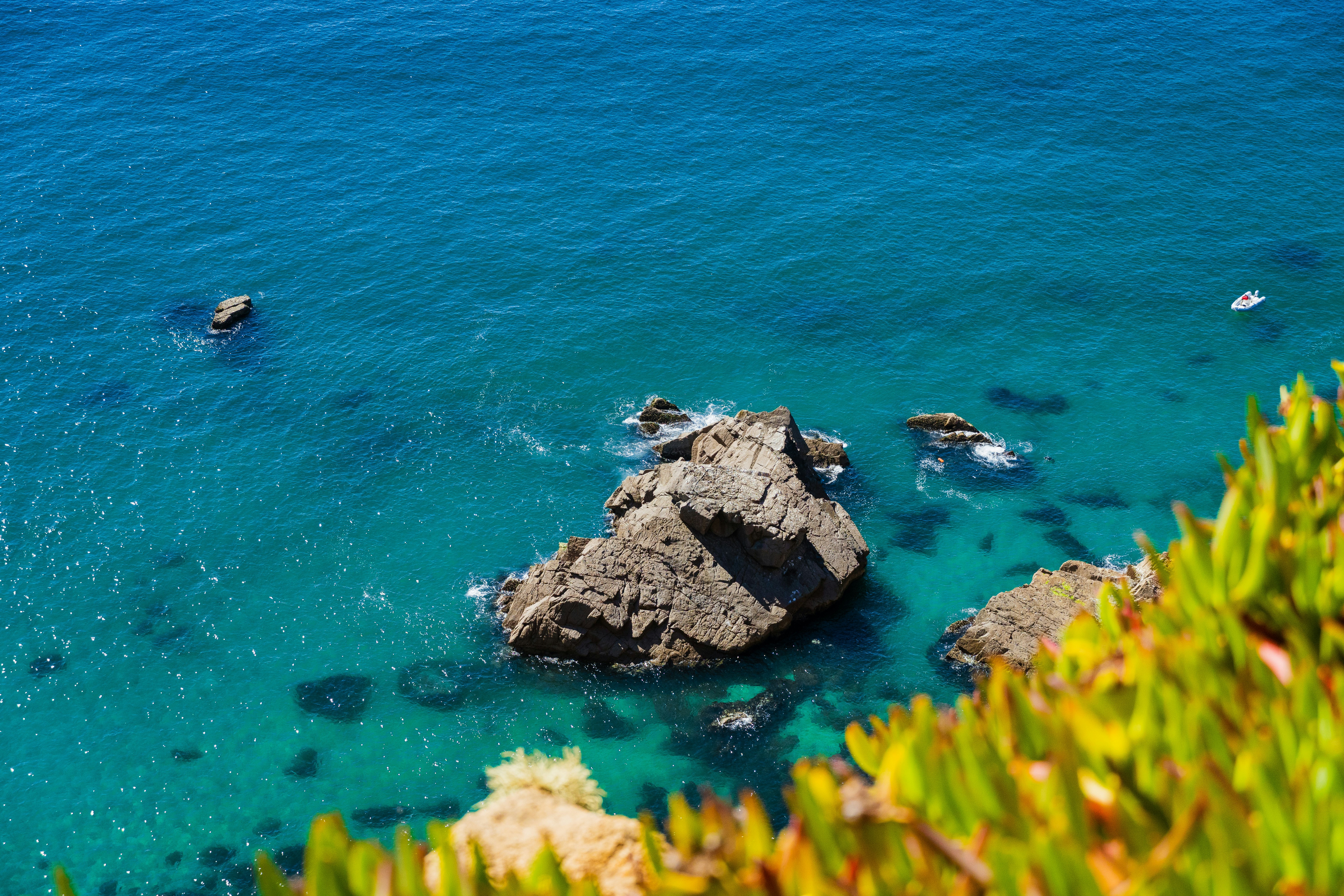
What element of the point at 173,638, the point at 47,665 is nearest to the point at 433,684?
the point at 173,638

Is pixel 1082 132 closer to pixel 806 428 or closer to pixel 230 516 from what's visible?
pixel 806 428

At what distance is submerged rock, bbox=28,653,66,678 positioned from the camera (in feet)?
167

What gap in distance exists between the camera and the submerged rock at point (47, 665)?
51.0 m

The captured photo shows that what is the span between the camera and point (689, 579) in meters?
50.4

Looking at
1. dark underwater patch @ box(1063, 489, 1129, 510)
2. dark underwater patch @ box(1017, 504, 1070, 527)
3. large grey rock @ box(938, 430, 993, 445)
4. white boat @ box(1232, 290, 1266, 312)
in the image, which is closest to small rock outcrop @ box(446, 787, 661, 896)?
dark underwater patch @ box(1017, 504, 1070, 527)

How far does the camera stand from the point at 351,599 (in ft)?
180

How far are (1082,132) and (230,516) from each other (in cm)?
8410

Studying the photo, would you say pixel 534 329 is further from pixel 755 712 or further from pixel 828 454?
pixel 755 712

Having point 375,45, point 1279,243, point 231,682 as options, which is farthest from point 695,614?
point 375,45

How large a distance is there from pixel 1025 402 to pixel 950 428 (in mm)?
7034

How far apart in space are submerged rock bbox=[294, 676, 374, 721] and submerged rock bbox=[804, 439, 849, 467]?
1114 inches

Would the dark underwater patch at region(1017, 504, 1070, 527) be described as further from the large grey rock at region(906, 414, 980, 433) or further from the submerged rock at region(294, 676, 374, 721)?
the submerged rock at region(294, 676, 374, 721)

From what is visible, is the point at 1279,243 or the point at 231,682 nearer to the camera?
the point at 231,682

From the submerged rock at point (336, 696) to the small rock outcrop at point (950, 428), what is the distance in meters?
36.6
